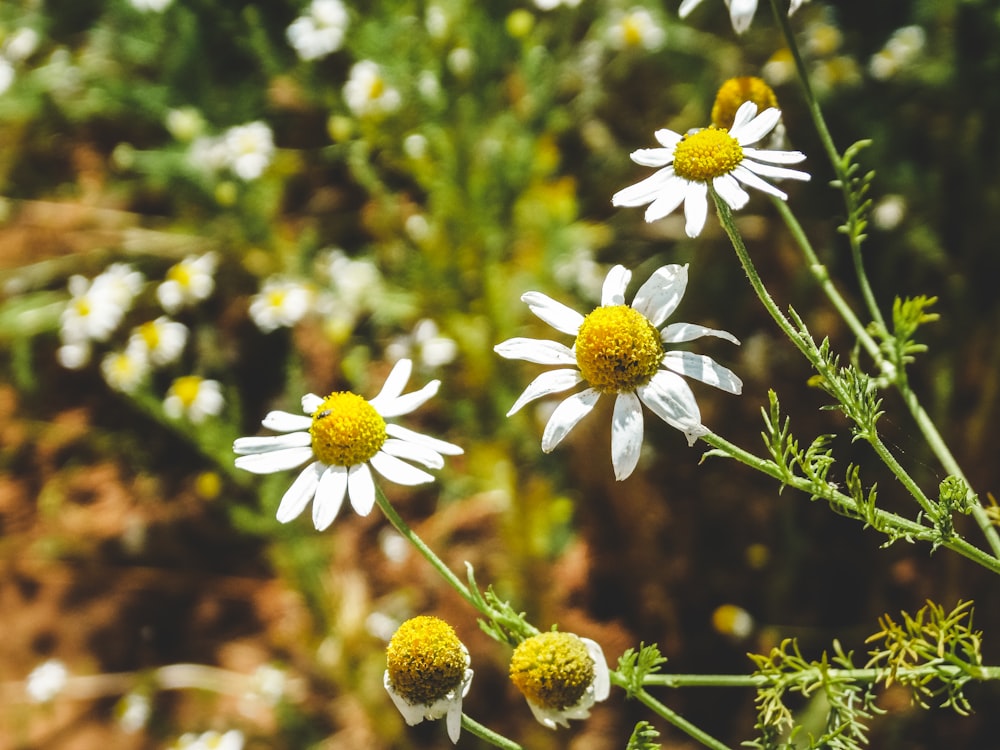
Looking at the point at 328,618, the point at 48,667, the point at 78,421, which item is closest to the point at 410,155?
the point at 328,618

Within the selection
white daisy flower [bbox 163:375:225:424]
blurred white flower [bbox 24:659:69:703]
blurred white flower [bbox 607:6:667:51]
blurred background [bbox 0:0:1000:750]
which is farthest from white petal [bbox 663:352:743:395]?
blurred white flower [bbox 24:659:69:703]

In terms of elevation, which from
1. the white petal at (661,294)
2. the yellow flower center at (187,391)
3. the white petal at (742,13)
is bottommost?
the yellow flower center at (187,391)

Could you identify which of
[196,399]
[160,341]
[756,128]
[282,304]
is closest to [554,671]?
[756,128]

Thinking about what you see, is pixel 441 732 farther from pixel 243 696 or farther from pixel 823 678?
pixel 823 678

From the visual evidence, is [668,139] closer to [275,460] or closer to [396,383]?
[396,383]

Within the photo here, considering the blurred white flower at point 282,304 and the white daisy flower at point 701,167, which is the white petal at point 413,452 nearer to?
the white daisy flower at point 701,167

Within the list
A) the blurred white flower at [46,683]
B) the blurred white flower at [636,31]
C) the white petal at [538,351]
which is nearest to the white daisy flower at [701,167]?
the white petal at [538,351]
